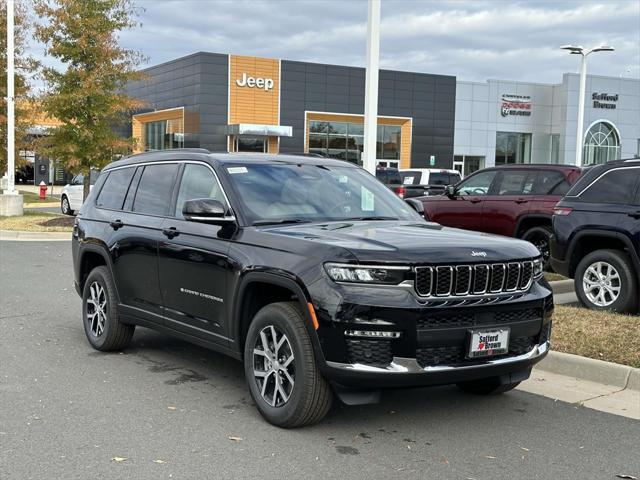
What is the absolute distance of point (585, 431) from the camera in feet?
16.6

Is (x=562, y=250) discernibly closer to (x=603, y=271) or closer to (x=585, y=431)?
(x=603, y=271)

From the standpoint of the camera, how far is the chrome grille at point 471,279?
4.51 metres

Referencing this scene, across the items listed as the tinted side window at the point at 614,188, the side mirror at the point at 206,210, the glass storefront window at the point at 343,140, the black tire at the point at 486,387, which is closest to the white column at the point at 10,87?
the tinted side window at the point at 614,188

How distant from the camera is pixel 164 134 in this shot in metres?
53.1

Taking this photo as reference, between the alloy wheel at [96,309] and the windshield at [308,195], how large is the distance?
215 centimetres

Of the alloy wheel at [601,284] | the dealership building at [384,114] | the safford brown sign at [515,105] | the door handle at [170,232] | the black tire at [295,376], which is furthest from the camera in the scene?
the safford brown sign at [515,105]

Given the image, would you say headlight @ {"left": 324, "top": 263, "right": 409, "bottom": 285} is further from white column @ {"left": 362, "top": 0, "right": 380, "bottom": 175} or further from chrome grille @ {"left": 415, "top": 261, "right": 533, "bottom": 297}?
white column @ {"left": 362, "top": 0, "right": 380, "bottom": 175}

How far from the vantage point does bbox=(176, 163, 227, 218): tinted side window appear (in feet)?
19.1

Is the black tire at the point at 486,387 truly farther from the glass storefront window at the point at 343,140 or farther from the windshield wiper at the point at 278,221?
the glass storefront window at the point at 343,140

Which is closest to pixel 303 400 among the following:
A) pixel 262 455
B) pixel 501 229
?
pixel 262 455

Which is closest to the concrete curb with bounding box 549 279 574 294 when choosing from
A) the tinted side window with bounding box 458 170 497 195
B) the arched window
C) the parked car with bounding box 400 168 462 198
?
the tinted side window with bounding box 458 170 497 195

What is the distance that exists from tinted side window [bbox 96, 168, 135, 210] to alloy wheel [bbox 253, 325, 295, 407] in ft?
8.82

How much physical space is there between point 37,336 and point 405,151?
47.4 metres

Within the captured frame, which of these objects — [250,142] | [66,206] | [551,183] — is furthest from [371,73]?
[250,142]
